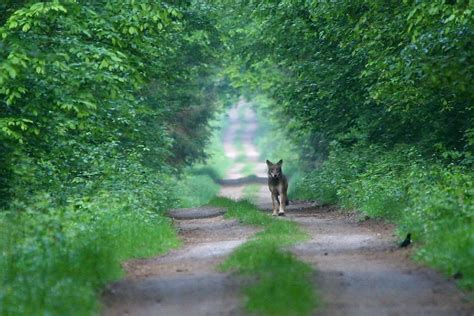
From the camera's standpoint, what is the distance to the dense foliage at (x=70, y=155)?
1116cm

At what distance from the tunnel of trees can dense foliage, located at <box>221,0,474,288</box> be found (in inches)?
2.1

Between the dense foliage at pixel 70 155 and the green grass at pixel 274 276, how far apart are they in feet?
5.36

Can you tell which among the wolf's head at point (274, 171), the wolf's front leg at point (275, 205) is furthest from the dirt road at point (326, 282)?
the wolf's head at point (274, 171)

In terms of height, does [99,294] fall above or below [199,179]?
below

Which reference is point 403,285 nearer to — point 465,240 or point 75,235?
point 465,240

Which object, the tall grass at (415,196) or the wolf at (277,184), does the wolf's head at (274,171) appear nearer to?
the wolf at (277,184)

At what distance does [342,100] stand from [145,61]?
25.4 ft

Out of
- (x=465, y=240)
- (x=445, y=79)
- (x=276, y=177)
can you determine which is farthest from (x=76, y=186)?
(x=465, y=240)

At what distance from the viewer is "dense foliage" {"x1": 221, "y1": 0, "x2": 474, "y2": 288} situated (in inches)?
570

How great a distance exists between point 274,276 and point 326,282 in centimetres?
77

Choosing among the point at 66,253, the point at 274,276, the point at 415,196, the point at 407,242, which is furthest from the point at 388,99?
the point at 66,253

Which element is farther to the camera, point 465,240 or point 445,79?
point 445,79

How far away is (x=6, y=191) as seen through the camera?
58.3ft

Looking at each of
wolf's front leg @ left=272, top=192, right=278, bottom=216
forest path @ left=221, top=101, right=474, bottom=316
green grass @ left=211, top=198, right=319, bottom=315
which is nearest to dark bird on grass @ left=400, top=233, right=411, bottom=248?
forest path @ left=221, top=101, right=474, bottom=316
